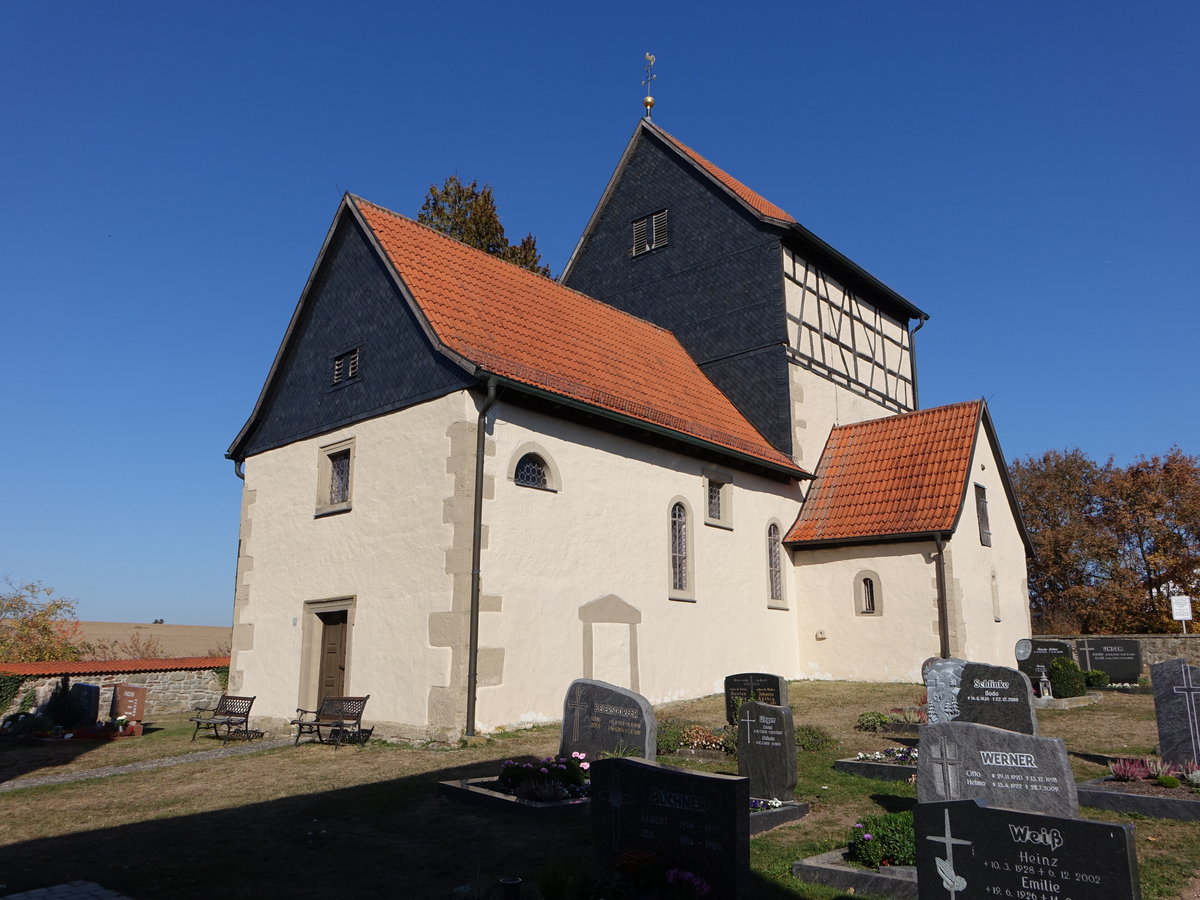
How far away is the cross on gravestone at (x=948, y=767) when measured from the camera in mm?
7223

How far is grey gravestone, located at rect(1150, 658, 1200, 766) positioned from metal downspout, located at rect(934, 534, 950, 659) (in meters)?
8.85

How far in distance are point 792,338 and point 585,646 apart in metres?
10.5

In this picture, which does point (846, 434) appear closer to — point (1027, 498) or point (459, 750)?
point (459, 750)

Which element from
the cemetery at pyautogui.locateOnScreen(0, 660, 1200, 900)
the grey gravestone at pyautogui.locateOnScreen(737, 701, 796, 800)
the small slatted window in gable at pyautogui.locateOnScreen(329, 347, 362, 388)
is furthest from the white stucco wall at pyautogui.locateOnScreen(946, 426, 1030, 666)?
the small slatted window in gable at pyautogui.locateOnScreen(329, 347, 362, 388)

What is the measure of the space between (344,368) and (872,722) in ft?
35.2

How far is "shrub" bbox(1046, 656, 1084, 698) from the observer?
16.6m

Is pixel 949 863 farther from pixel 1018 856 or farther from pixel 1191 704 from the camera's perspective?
pixel 1191 704

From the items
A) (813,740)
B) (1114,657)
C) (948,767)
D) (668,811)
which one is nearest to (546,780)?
(668,811)

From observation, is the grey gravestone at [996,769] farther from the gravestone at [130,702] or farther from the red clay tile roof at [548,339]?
the gravestone at [130,702]

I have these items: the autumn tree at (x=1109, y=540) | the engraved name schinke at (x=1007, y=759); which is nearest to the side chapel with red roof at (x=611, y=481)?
the engraved name schinke at (x=1007, y=759)

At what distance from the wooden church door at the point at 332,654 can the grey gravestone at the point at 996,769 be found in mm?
10260

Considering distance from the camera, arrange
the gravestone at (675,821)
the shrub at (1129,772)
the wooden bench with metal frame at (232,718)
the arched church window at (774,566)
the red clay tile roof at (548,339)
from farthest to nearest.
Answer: the arched church window at (774,566) → the red clay tile roof at (548,339) → the wooden bench with metal frame at (232,718) → the shrub at (1129,772) → the gravestone at (675,821)

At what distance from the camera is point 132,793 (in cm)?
1013

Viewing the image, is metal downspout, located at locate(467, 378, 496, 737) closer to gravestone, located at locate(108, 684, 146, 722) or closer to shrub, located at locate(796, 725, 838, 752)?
shrub, located at locate(796, 725, 838, 752)
